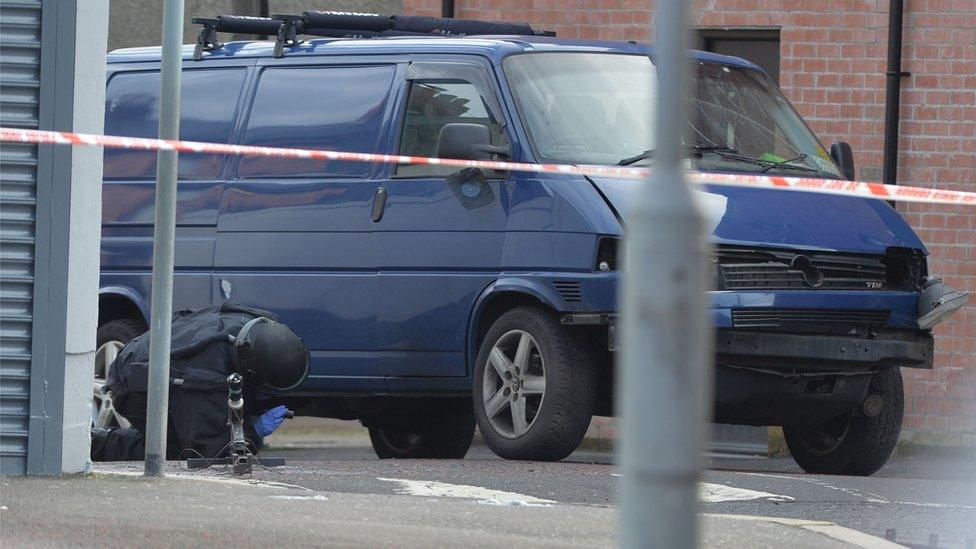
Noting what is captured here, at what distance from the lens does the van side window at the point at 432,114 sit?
34.4 ft

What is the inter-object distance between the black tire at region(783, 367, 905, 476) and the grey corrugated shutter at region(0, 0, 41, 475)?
4.03 metres

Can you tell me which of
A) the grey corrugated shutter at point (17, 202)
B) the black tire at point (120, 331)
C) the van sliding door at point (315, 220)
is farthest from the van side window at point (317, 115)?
the grey corrugated shutter at point (17, 202)

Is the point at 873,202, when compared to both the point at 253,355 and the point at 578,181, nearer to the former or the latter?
the point at 578,181

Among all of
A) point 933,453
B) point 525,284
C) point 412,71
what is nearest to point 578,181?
point 525,284

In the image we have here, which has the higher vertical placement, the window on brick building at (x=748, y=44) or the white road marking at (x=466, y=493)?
the window on brick building at (x=748, y=44)

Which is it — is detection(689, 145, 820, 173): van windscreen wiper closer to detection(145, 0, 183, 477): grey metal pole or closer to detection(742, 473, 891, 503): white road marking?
detection(742, 473, 891, 503): white road marking

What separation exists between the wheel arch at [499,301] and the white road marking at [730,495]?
1291 mm

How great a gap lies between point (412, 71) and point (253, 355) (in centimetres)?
178

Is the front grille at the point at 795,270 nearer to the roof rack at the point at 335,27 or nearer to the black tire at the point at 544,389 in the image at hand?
the black tire at the point at 544,389

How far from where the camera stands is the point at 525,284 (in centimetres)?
995

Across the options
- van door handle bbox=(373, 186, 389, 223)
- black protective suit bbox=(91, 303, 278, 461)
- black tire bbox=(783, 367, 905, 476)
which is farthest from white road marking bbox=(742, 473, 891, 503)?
black protective suit bbox=(91, 303, 278, 461)

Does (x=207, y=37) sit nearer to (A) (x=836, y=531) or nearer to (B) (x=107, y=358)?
(B) (x=107, y=358)

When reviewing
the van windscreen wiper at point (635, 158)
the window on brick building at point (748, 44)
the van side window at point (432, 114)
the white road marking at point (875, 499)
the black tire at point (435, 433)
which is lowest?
the black tire at point (435, 433)

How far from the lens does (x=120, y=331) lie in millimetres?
11539
